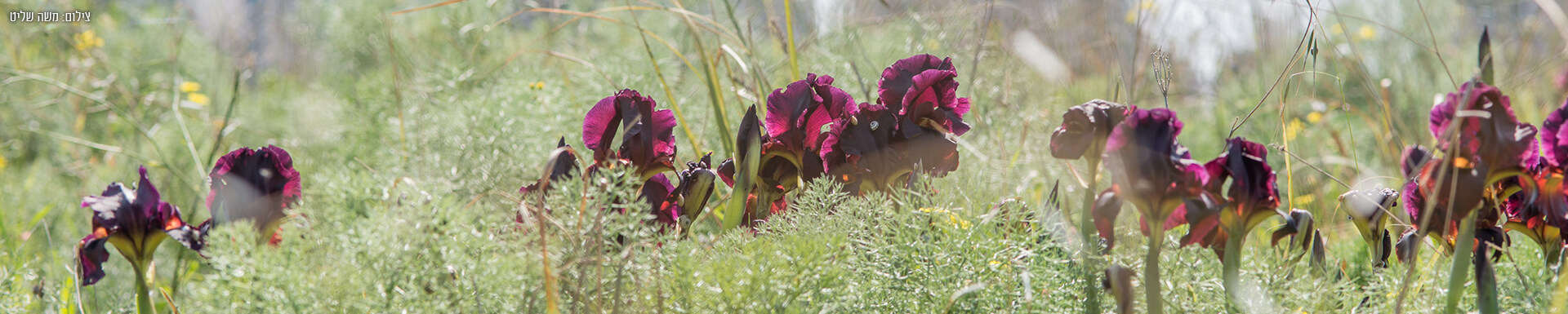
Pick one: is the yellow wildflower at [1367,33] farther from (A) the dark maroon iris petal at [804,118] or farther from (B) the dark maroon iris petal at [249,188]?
(B) the dark maroon iris petal at [249,188]

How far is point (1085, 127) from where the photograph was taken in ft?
2.23

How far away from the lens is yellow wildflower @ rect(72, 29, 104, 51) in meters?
2.12

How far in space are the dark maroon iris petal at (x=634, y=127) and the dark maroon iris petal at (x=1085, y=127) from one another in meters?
0.35

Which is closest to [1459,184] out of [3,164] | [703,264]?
[703,264]

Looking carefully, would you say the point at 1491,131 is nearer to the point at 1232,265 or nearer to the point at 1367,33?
the point at 1232,265

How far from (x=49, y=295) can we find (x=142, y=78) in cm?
177

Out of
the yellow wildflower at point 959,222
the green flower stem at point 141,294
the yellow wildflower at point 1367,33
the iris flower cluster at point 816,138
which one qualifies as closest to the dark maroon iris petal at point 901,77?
the iris flower cluster at point 816,138

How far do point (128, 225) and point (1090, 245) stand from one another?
785mm

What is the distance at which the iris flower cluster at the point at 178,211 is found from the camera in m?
0.74

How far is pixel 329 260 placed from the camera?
2.16 feet

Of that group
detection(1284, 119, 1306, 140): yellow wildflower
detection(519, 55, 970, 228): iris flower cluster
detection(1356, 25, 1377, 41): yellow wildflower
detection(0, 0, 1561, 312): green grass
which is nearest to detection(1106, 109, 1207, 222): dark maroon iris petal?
detection(0, 0, 1561, 312): green grass

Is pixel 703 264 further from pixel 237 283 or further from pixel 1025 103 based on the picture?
pixel 1025 103

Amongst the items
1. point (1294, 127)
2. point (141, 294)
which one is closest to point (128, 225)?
point (141, 294)

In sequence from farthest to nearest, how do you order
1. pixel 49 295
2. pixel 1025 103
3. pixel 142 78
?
1. pixel 142 78
2. pixel 1025 103
3. pixel 49 295
